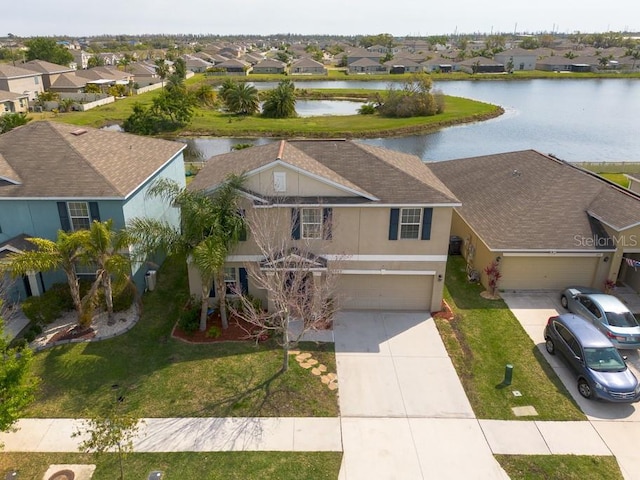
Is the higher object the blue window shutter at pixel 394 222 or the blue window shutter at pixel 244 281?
the blue window shutter at pixel 394 222

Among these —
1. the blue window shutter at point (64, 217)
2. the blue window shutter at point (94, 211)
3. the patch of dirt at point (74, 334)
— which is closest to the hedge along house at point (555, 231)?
the blue window shutter at point (94, 211)

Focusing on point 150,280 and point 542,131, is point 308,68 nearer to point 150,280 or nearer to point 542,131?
point 542,131

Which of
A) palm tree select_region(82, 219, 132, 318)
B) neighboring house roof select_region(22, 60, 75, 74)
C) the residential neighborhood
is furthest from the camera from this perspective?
neighboring house roof select_region(22, 60, 75, 74)

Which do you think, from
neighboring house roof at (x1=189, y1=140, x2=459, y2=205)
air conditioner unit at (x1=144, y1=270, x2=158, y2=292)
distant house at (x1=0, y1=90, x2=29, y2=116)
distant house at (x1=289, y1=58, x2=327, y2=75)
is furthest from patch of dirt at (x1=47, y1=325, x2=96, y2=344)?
distant house at (x1=289, y1=58, x2=327, y2=75)

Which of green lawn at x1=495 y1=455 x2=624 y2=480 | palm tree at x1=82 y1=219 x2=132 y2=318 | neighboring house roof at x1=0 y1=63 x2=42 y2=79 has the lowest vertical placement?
green lawn at x1=495 y1=455 x2=624 y2=480

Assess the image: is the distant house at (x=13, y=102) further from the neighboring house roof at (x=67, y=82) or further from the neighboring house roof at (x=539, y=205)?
the neighboring house roof at (x=539, y=205)

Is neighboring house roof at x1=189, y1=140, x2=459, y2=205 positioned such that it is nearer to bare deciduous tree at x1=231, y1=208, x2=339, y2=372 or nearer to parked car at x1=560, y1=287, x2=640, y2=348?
bare deciduous tree at x1=231, y1=208, x2=339, y2=372

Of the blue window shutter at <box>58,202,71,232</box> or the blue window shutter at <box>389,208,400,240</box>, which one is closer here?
the blue window shutter at <box>389,208,400,240</box>
